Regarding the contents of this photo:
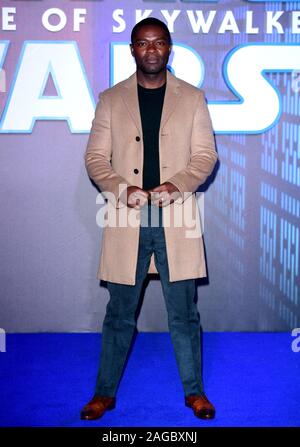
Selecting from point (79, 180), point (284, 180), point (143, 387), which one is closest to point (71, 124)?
point (79, 180)

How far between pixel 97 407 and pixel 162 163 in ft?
4.04

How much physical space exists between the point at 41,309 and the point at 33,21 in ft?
6.48

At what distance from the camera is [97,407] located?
10.8ft

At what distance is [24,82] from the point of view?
14.9ft

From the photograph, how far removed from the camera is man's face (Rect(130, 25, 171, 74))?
126 inches

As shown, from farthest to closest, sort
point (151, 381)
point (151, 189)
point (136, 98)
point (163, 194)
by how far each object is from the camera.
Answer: point (151, 381)
point (136, 98)
point (151, 189)
point (163, 194)

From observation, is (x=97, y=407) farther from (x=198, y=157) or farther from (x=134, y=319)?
(x=198, y=157)

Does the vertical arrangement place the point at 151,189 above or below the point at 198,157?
below

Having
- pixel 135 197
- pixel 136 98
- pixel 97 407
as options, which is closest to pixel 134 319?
Result: pixel 97 407

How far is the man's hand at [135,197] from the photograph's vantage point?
3.12 meters

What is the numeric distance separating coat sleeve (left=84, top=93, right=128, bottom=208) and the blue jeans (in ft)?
0.70

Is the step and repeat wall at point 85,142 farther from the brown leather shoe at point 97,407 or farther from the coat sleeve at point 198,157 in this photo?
the brown leather shoe at point 97,407

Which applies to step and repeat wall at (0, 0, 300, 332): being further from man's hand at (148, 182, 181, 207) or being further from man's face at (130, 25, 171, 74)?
man's hand at (148, 182, 181, 207)
